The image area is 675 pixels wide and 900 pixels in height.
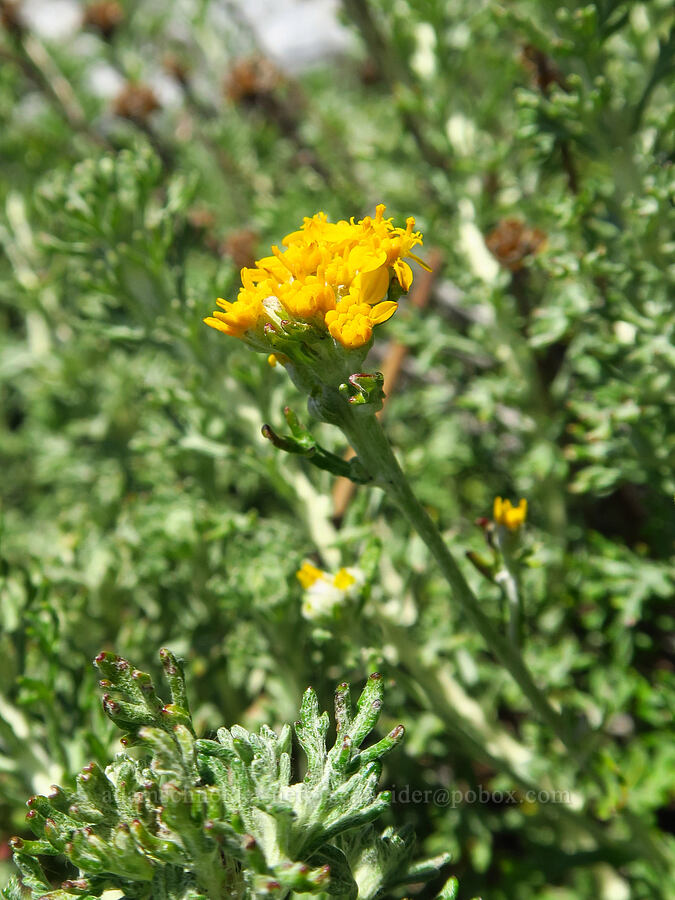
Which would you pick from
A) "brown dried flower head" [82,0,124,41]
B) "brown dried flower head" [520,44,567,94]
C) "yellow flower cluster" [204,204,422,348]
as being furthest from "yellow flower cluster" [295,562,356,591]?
"brown dried flower head" [82,0,124,41]

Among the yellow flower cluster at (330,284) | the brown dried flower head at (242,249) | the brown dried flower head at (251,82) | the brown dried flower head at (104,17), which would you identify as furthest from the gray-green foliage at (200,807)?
the brown dried flower head at (104,17)

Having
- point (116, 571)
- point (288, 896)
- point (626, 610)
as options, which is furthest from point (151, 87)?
point (288, 896)

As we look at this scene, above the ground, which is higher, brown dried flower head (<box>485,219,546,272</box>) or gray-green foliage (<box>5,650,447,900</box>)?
brown dried flower head (<box>485,219,546,272</box>)

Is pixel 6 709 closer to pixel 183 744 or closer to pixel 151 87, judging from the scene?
pixel 183 744

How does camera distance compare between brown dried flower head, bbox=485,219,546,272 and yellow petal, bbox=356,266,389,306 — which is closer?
yellow petal, bbox=356,266,389,306

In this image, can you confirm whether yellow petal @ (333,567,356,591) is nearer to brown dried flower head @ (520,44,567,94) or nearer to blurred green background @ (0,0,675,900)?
blurred green background @ (0,0,675,900)

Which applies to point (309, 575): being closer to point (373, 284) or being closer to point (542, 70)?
point (373, 284)

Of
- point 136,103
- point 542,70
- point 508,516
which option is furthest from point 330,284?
point 136,103
